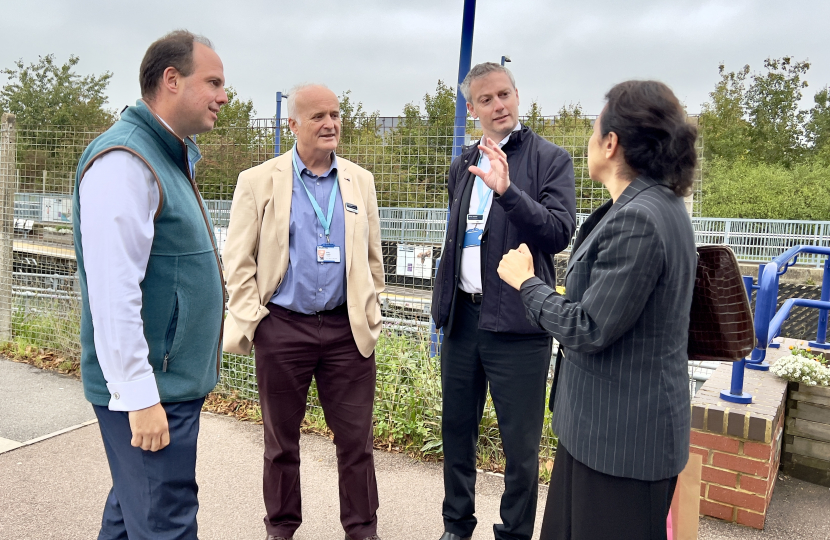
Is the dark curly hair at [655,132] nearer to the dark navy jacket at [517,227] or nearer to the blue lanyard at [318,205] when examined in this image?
the dark navy jacket at [517,227]

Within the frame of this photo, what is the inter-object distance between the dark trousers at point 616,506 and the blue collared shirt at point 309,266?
56.3 inches

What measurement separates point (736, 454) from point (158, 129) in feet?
10.7

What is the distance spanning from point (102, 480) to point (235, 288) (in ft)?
5.84

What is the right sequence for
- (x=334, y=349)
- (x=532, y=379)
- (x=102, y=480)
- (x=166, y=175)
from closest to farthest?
(x=166, y=175)
(x=532, y=379)
(x=334, y=349)
(x=102, y=480)

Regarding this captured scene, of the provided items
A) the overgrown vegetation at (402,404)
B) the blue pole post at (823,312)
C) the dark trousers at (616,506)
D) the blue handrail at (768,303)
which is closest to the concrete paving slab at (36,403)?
the overgrown vegetation at (402,404)

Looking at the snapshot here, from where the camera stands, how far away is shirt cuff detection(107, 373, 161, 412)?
1.78 meters

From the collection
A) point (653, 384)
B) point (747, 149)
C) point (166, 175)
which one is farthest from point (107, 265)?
point (747, 149)

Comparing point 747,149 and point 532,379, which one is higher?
point 747,149

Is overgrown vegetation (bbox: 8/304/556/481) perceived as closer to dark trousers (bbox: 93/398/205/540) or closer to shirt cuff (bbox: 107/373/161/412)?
dark trousers (bbox: 93/398/205/540)

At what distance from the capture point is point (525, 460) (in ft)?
8.99

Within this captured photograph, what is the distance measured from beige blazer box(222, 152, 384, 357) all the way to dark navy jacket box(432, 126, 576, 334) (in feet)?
1.19

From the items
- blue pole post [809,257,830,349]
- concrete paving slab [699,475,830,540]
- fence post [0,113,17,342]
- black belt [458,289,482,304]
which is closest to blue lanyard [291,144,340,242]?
black belt [458,289,482,304]

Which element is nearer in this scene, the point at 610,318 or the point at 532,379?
the point at 610,318

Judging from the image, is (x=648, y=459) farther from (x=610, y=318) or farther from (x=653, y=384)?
(x=610, y=318)
